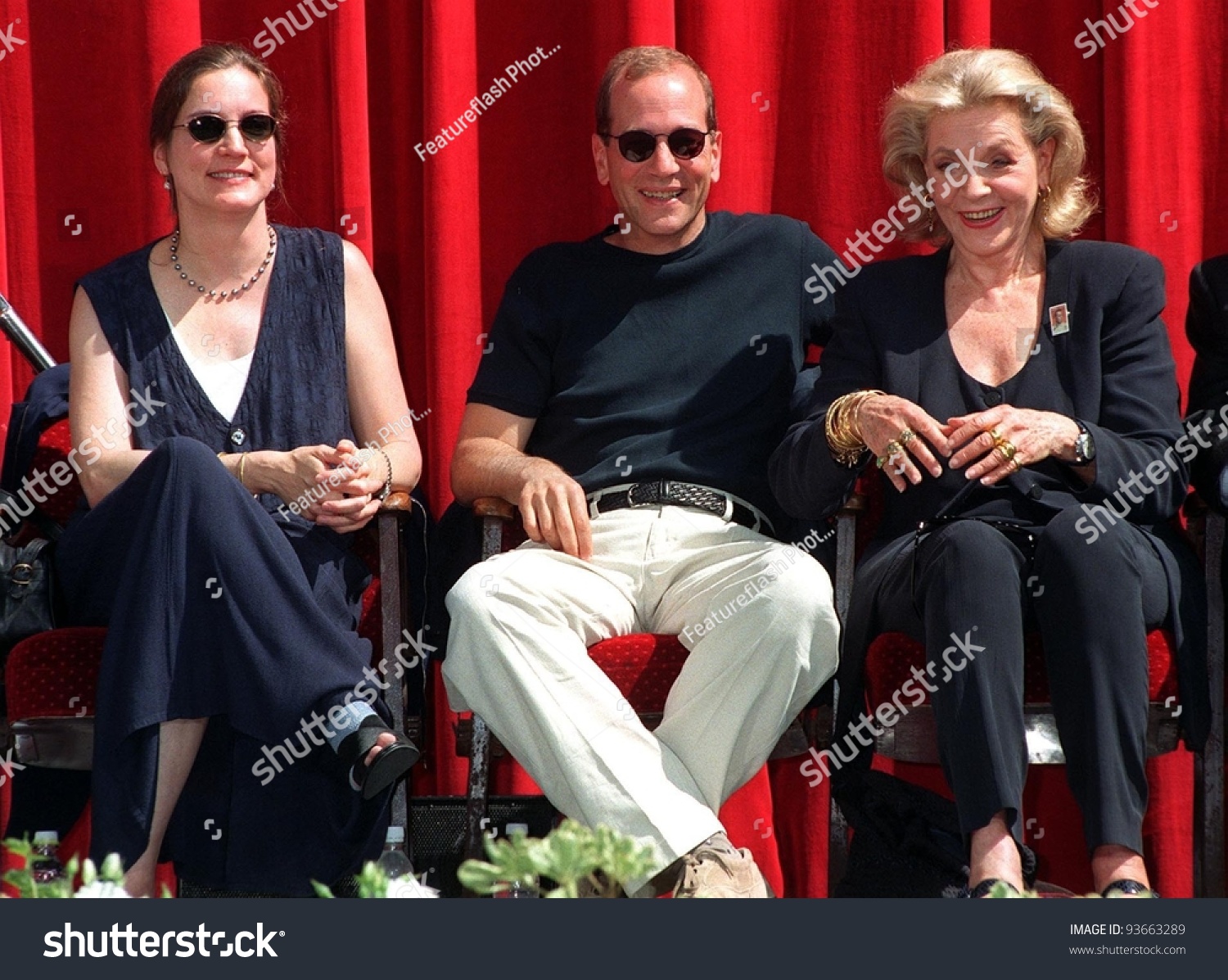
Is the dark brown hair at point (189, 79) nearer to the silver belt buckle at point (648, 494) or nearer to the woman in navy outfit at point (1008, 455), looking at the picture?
the silver belt buckle at point (648, 494)

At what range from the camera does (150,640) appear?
246cm

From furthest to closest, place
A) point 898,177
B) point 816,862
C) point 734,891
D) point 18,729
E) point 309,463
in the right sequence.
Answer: point 816,862 → point 898,177 → point 309,463 → point 18,729 → point 734,891

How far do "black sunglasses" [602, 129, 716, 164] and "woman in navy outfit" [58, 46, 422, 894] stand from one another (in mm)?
564

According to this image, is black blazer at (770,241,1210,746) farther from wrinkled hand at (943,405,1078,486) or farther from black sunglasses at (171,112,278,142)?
black sunglasses at (171,112,278,142)

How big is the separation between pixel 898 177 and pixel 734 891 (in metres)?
1.44

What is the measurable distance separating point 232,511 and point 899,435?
3.44 feet

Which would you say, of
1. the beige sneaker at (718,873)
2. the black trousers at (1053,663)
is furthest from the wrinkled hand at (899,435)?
the beige sneaker at (718,873)

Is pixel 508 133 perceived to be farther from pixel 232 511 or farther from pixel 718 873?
pixel 718 873

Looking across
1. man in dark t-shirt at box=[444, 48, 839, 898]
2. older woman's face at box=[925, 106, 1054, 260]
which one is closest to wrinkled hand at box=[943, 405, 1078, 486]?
man in dark t-shirt at box=[444, 48, 839, 898]

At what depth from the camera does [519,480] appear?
9.48 ft

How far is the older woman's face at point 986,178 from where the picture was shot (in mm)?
2875

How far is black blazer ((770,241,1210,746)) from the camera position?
8.59 ft
